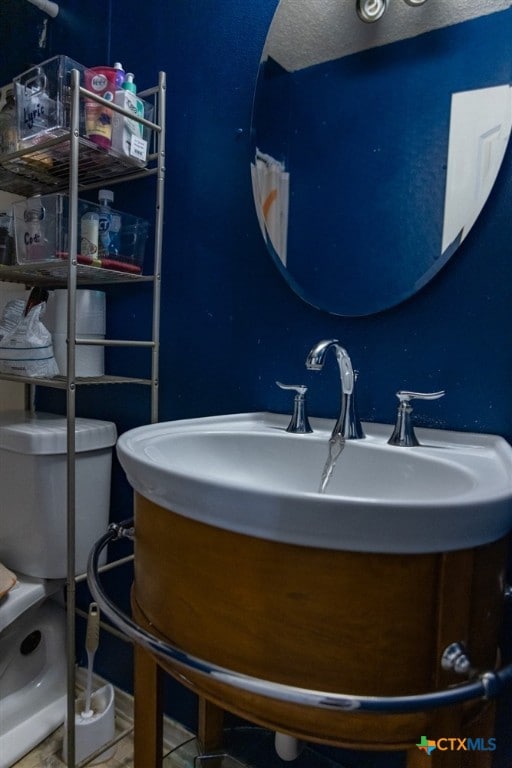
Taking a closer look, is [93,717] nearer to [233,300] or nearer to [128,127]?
[233,300]

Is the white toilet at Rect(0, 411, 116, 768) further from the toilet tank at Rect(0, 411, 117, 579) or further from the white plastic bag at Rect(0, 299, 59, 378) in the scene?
the white plastic bag at Rect(0, 299, 59, 378)

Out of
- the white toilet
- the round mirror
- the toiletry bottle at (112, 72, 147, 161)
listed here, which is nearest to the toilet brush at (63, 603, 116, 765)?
the white toilet

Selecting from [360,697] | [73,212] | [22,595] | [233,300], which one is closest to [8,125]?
[73,212]

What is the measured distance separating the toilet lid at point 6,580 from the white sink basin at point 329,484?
564 mm

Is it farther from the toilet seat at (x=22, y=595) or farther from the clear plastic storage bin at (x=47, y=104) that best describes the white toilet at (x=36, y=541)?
the clear plastic storage bin at (x=47, y=104)

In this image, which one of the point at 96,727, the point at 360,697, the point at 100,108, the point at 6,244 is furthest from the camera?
the point at 6,244

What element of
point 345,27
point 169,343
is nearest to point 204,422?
point 169,343

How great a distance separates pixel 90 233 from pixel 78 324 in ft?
0.74

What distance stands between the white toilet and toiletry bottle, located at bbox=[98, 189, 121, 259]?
0.43m

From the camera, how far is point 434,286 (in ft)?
2.58

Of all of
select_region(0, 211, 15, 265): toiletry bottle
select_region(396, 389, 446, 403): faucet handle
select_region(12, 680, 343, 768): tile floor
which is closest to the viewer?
select_region(396, 389, 446, 403): faucet handle

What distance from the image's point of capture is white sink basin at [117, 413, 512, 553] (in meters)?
0.40

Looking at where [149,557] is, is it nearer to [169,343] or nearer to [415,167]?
[169,343]

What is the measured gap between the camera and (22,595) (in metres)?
1.03
